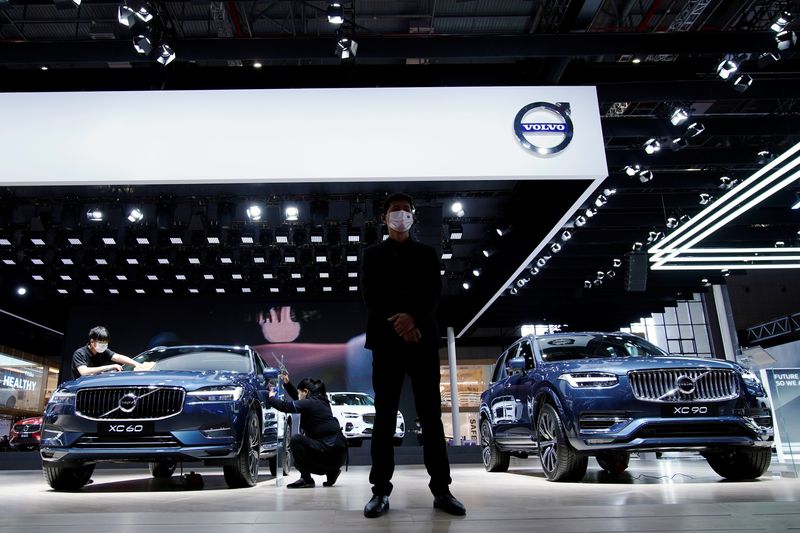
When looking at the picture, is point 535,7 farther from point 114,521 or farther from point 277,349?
point 277,349

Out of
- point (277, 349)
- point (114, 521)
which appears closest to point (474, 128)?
point (114, 521)

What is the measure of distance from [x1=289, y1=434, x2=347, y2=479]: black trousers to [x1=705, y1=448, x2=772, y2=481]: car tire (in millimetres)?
3460

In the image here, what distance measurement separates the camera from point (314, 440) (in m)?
5.88

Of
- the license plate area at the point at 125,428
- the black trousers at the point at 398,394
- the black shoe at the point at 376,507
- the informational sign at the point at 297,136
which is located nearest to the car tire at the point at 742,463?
the black trousers at the point at 398,394

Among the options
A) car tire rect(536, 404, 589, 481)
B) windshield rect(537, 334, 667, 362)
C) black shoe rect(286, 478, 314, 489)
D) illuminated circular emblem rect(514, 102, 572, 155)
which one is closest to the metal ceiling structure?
illuminated circular emblem rect(514, 102, 572, 155)

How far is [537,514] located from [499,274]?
11.2 metres

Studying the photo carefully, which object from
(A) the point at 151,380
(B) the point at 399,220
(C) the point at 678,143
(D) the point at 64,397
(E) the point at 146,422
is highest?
(C) the point at 678,143

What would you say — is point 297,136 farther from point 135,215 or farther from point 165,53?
point 135,215

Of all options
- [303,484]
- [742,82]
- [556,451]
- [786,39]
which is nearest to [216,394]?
[303,484]

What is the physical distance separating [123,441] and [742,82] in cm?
812

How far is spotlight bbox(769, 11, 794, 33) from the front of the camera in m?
6.38

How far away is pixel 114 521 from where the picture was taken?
2.60m

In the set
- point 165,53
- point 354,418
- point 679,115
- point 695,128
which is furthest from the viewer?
point 354,418

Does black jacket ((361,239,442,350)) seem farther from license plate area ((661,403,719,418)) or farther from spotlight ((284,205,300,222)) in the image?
spotlight ((284,205,300,222))
